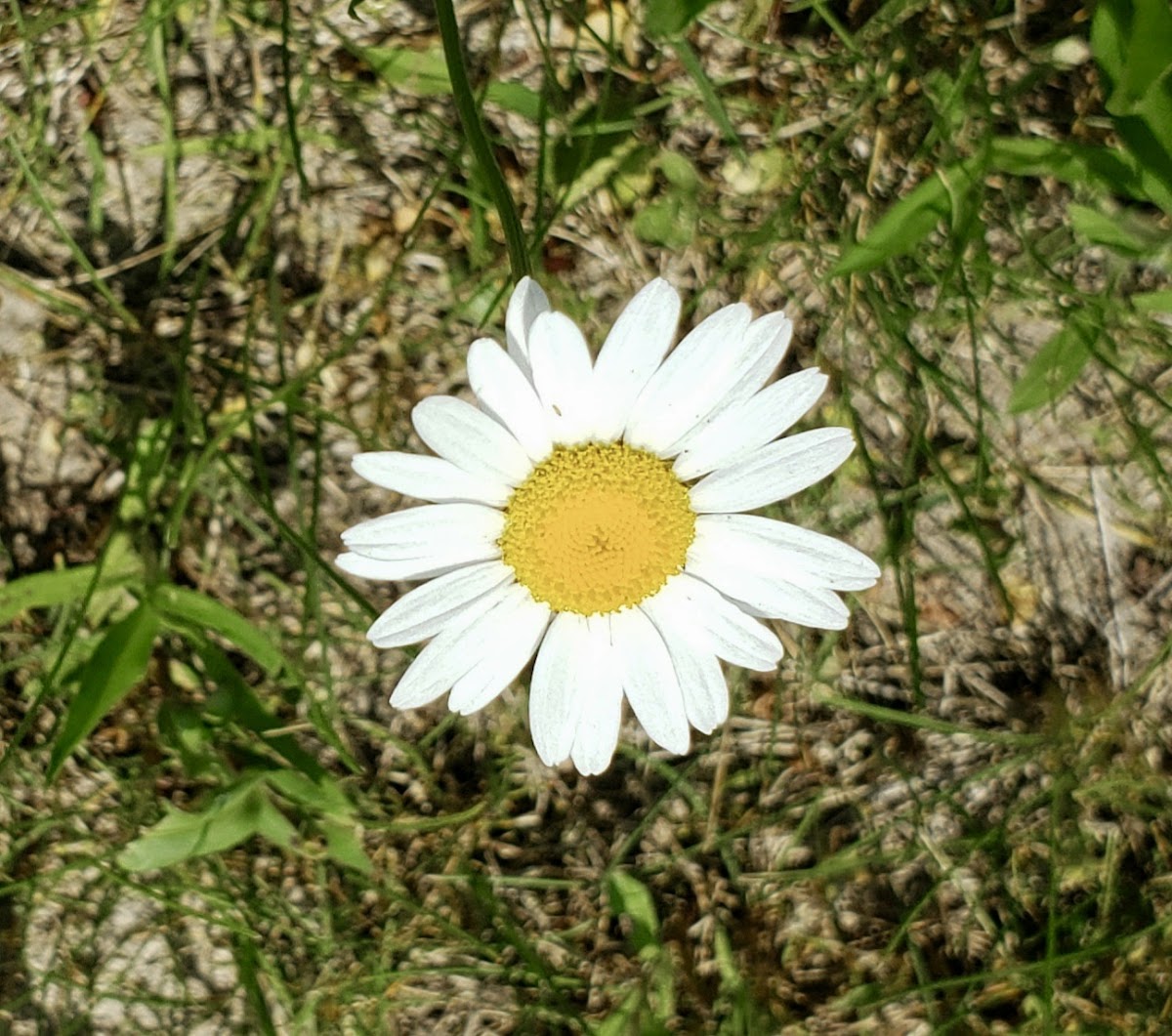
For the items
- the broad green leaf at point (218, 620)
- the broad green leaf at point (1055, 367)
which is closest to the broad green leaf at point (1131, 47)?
the broad green leaf at point (1055, 367)

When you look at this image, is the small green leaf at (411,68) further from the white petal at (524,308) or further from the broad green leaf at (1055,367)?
the broad green leaf at (1055,367)

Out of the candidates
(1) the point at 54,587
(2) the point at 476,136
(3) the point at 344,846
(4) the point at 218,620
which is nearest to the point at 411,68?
(2) the point at 476,136

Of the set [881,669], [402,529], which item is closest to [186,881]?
[402,529]

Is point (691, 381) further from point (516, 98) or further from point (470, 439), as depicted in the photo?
point (516, 98)

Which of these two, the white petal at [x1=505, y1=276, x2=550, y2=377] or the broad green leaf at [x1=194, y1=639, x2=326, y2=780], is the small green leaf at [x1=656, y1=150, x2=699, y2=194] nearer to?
the white petal at [x1=505, y1=276, x2=550, y2=377]

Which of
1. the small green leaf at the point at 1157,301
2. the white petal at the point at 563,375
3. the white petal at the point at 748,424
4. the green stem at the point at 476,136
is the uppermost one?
the green stem at the point at 476,136

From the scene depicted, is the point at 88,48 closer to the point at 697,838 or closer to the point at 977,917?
the point at 697,838
